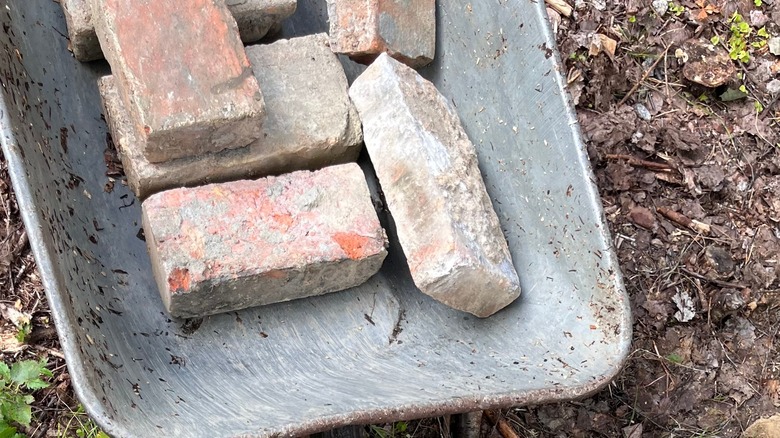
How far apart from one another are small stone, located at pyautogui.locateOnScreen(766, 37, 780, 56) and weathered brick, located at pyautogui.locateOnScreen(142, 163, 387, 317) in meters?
2.30

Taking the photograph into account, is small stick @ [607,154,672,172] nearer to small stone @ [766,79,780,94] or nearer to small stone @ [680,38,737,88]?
small stone @ [680,38,737,88]

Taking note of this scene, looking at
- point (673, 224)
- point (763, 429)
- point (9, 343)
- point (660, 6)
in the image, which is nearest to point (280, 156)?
point (9, 343)

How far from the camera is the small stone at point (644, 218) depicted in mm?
3064

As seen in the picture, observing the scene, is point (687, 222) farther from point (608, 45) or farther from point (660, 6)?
point (660, 6)

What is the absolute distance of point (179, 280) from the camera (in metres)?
1.93

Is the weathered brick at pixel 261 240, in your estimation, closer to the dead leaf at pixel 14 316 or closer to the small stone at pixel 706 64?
the dead leaf at pixel 14 316

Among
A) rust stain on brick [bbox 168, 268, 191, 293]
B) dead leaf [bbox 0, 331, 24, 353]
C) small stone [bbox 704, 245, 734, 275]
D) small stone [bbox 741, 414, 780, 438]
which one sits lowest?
small stone [bbox 741, 414, 780, 438]

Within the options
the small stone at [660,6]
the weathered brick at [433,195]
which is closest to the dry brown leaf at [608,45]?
the small stone at [660,6]

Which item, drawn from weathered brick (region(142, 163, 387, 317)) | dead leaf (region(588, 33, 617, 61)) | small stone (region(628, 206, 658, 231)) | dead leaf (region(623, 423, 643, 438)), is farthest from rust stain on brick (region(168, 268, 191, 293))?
dead leaf (region(588, 33, 617, 61))

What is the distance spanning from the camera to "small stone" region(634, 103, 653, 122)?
10.7ft

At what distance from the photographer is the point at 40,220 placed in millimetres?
1741

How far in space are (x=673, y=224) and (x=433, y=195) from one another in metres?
1.42

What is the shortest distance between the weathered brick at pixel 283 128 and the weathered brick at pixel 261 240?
71mm

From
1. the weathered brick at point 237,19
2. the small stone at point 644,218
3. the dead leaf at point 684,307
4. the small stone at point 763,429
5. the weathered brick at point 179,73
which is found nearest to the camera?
the weathered brick at point 179,73
